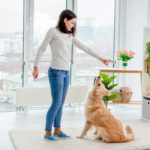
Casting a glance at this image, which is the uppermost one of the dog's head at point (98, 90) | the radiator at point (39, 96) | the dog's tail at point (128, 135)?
the dog's head at point (98, 90)

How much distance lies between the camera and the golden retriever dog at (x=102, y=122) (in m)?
3.90

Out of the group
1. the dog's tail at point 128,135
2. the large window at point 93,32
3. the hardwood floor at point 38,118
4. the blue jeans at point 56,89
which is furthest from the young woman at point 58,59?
the large window at point 93,32

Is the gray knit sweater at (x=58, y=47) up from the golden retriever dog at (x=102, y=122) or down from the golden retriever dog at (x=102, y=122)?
up

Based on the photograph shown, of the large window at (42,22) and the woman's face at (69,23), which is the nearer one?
the woman's face at (69,23)

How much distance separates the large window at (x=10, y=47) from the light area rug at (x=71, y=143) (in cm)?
180

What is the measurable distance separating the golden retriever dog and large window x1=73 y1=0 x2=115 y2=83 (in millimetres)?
2497

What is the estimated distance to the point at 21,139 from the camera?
160 inches

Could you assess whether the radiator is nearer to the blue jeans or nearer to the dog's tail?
the blue jeans

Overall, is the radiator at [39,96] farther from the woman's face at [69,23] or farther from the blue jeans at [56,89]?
the woman's face at [69,23]

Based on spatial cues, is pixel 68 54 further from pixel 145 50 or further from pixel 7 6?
pixel 7 6

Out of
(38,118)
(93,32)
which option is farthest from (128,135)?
(93,32)

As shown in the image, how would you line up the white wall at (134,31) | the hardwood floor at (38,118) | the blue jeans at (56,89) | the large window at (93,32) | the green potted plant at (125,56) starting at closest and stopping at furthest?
the blue jeans at (56,89) → the hardwood floor at (38,118) → the green potted plant at (125,56) → the white wall at (134,31) → the large window at (93,32)

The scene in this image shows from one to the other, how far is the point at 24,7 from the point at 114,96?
206cm

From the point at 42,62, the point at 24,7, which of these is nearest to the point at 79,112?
the point at 42,62
